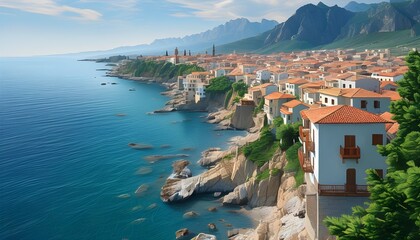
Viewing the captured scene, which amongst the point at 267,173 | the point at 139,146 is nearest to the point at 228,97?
the point at 139,146

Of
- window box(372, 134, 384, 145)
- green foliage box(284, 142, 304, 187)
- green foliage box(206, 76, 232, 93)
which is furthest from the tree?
green foliage box(206, 76, 232, 93)

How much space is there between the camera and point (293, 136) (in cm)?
4638

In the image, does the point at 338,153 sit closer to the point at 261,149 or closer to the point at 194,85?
the point at 261,149

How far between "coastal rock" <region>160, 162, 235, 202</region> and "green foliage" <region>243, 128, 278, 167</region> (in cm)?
376

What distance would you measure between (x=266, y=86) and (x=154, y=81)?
124m

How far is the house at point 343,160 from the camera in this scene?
993 inches

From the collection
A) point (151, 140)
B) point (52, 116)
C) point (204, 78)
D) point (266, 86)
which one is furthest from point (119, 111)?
point (266, 86)

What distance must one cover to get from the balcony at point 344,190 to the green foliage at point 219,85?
8305 cm

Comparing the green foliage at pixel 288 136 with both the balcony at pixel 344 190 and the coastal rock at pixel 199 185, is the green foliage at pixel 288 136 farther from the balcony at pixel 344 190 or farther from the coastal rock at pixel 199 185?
the balcony at pixel 344 190

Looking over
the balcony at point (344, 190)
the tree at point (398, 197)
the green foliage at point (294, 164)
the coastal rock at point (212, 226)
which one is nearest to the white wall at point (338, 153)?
the balcony at point (344, 190)

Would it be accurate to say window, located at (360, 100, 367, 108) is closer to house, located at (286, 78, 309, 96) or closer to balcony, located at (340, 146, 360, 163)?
balcony, located at (340, 146, 360, 163)

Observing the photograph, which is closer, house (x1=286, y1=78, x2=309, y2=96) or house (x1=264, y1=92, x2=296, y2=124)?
house (x1=264, y1=92, x2=296, y2=124)

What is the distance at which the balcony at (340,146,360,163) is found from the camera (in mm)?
25069

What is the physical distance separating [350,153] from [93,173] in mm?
43400
